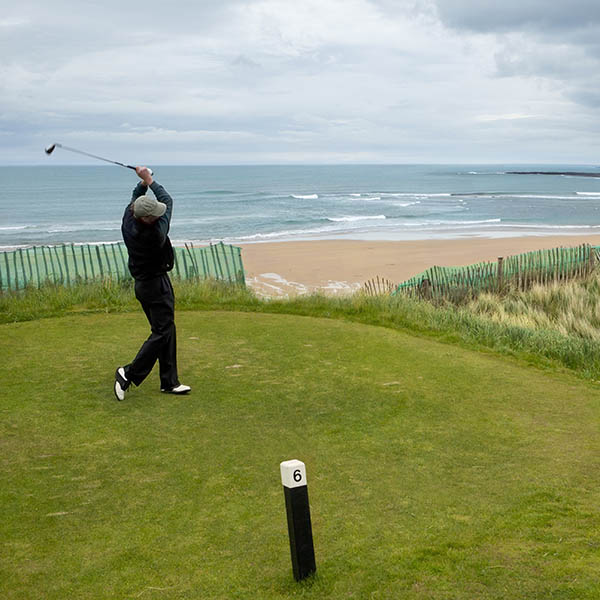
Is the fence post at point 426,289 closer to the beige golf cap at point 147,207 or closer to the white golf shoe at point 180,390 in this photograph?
the white golf shoe at point 180,390

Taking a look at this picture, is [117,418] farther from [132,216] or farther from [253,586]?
[253,586]

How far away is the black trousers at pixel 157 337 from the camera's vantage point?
22.9 ft

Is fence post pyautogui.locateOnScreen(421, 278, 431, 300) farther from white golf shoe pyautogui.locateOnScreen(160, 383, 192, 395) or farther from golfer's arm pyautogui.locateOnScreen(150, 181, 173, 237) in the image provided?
golfer's arm pyautogui.locateOnScreen(150, 181, 173, 237)

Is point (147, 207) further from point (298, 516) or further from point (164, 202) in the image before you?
point (298, 516)

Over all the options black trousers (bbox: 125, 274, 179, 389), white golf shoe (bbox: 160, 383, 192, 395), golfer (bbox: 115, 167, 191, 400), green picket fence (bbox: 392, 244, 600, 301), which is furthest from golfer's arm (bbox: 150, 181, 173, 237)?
green picket fence (bbox: 392, 244, 600, 301)

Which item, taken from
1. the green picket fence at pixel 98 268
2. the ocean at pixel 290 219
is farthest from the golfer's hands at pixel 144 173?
the ocean at pixel 290 219

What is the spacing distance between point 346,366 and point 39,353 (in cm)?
362

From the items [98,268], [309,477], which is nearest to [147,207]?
[309,477]

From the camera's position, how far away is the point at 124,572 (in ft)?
13.0

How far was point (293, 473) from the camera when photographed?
3430 millimetres

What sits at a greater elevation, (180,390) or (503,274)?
(180,390)

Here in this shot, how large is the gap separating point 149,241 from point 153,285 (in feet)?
1.65

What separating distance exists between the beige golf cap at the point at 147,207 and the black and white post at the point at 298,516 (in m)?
3.39

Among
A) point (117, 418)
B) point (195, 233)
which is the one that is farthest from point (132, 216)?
point (195, 233)
